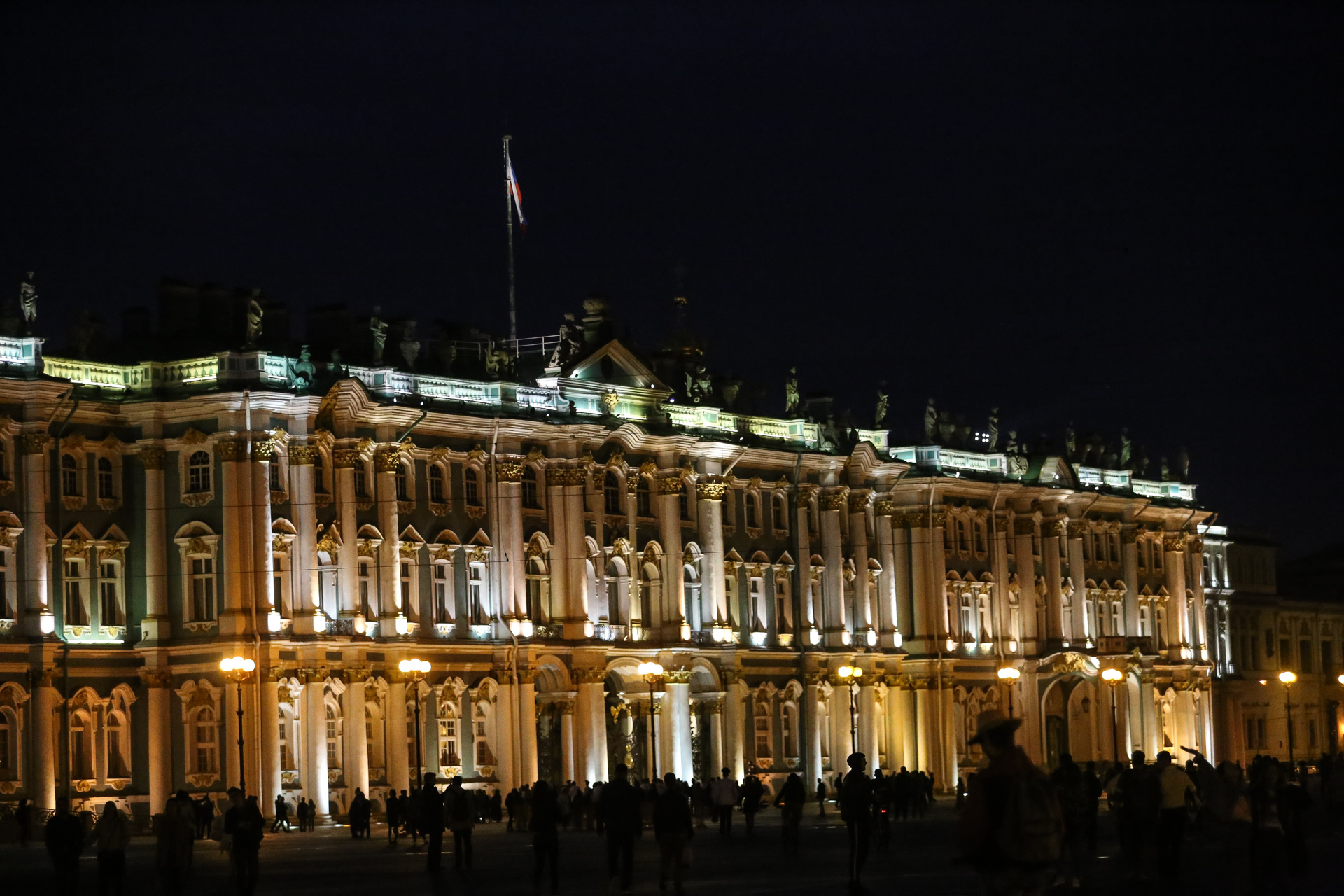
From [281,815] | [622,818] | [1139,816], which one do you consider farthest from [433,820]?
[281,815]

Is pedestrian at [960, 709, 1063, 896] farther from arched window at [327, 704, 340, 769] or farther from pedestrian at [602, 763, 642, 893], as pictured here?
arched window at [327, 704, 340, 769]

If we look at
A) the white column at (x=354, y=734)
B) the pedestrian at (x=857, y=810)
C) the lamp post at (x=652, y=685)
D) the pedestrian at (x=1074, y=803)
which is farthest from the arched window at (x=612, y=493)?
the pedestrian at (x=857, y=810)

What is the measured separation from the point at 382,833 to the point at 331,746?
488 centimetres

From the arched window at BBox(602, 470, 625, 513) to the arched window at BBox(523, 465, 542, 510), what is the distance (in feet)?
10.3

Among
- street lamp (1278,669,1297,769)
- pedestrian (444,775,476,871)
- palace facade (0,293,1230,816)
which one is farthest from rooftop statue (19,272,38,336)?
street lamp (1278,669,1297,769)

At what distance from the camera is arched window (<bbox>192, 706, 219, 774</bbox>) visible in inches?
2564

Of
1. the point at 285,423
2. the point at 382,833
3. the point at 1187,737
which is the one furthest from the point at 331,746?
the point at 1187,737

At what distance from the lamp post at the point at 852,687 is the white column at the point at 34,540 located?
28.4 m

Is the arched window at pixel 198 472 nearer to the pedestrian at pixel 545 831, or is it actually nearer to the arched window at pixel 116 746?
the arched window at pixel 116 746

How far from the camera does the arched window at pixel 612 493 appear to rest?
7725cm

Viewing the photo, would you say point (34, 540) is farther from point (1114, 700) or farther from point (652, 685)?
point (1114, 700)

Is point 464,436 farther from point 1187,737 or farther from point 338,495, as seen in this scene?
point 1187,737

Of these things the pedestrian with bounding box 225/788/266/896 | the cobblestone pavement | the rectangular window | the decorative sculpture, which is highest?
the decorative sculpture

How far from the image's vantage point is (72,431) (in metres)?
65.3
